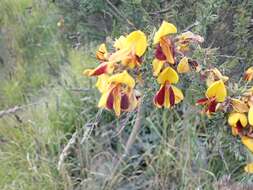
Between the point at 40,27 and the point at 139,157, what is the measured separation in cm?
168

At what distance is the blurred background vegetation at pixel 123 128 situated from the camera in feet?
7.61

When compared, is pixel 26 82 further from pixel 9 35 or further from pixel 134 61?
pixel 134 61

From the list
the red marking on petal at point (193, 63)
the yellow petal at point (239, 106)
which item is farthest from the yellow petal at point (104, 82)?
the yellow petal at point (239, 106)

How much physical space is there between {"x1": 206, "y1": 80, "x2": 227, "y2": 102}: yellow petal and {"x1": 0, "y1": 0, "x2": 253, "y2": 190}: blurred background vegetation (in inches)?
9.5

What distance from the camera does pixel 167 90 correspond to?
1613mm

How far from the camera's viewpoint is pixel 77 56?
11.0ft

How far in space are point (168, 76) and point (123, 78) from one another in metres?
0.13

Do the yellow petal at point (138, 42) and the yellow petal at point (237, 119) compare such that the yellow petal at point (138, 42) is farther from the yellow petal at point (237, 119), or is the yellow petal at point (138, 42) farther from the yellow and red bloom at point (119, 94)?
the yellow petal at point (237, 119)

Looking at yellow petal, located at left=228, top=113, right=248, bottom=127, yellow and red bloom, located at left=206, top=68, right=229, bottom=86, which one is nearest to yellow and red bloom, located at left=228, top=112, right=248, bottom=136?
yellow petal, located at left=228, top=113, right=248, bottom=127

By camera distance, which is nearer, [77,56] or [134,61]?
[134,61]

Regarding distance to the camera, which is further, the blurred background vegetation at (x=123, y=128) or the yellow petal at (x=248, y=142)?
the blurred background vegetation at (x=123, y=128)

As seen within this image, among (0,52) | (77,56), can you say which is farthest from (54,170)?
(0,52)

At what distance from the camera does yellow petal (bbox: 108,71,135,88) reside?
60.7 inches

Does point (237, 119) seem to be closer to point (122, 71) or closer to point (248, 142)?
point (248, 142)
